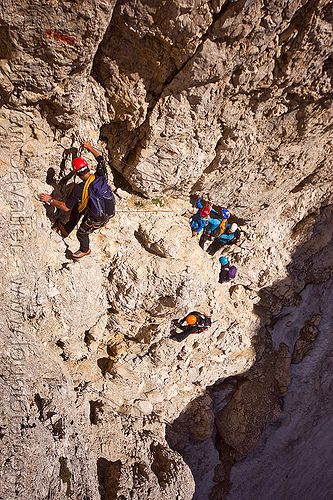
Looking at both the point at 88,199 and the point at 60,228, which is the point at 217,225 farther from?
the point at 60,228

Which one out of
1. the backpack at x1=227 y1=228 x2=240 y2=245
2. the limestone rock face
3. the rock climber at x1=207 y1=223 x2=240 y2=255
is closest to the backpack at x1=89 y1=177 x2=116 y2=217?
the limestone rock face

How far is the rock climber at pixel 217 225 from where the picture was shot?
8781 millimetres

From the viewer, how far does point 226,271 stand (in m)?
9.82

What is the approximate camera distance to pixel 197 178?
7855 mm

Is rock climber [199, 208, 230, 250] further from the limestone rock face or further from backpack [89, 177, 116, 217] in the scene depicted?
backpack [89, 177, 116, 217]

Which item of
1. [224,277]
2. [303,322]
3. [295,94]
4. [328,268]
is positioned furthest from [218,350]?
[295,94]

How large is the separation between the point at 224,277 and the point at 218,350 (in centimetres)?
246

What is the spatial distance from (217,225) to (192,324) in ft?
9.65

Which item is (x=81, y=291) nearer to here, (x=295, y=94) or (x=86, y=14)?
(x=86, y=14)

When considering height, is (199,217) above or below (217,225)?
below

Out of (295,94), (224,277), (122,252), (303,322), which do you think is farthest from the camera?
(303,322)

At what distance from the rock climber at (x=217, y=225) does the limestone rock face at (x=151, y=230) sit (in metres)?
0.33

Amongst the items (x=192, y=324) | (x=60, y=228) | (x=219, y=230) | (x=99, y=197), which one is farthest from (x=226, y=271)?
(x=60, y=228)

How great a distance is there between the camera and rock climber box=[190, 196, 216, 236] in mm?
8547
